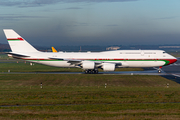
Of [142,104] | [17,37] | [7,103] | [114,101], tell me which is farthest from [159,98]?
[17,37]

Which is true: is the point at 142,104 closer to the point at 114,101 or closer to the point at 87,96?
the point at 114,101

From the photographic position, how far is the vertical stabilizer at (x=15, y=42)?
42.7 meters

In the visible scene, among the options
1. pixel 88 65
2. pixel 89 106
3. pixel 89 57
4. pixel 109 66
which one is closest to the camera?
pixel 89 106

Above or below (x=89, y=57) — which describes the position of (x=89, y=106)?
below

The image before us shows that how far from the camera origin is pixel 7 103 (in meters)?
17.5

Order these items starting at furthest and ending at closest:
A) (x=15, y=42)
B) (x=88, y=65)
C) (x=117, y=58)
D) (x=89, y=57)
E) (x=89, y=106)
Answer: (x=15, y=42), (x=89, y=57), (x=117, y=58), (x=88, y=65), (x=89, y=106)

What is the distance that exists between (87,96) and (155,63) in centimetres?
2692

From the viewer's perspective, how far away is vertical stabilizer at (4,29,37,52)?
42.7m

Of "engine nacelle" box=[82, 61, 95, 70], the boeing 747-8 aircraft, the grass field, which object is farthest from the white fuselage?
the grass field

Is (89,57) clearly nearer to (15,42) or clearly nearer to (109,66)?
(109,66)

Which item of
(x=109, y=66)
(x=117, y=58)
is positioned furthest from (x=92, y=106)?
(x=117, y=58)

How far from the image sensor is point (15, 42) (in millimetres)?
43094

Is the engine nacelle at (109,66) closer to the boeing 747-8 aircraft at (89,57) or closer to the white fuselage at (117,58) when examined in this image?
the boeing 747-8 aircraft at (89,57)

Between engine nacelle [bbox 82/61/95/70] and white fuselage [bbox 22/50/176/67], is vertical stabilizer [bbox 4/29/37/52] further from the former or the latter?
engine nacelle [bbox 82/61/95/70]
